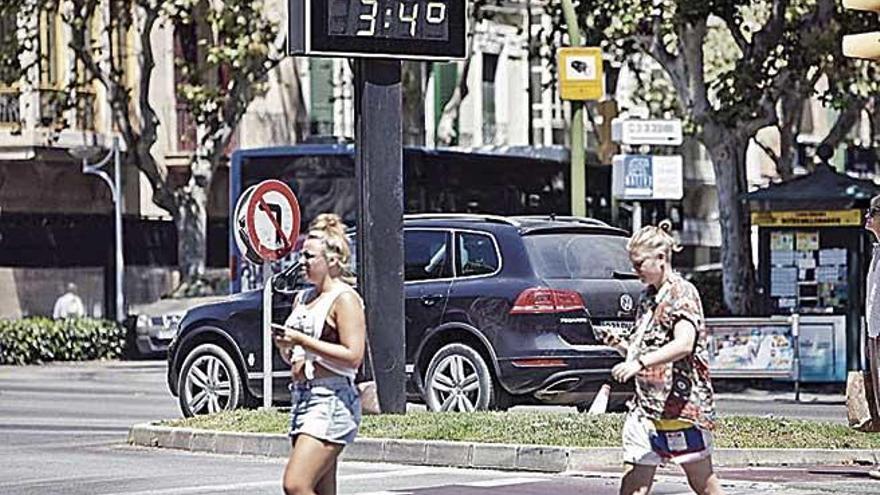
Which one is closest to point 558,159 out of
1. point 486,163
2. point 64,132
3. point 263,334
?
point 486,163

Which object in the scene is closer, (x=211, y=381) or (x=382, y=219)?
(x=382, y=219)

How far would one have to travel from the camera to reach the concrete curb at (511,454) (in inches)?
564

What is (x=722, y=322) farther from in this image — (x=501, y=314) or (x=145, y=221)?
(x=145, y=221)

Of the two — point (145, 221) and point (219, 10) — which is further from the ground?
point (219, 10)

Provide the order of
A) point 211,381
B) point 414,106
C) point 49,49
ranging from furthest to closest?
1. point 414,106
2. point 49,49
3. point 211,381

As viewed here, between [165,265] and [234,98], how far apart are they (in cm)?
829

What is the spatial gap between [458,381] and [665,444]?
26.7 feet

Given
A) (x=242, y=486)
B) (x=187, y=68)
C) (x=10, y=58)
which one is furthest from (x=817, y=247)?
(x=10, y=58)

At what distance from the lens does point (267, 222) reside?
17.3 m

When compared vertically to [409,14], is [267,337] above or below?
below

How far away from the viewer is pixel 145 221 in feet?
146

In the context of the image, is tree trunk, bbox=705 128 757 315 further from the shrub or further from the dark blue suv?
the dark blue suv

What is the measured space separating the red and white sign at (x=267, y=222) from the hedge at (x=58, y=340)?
18.4 m

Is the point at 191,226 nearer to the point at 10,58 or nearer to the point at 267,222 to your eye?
the point at 10,58
